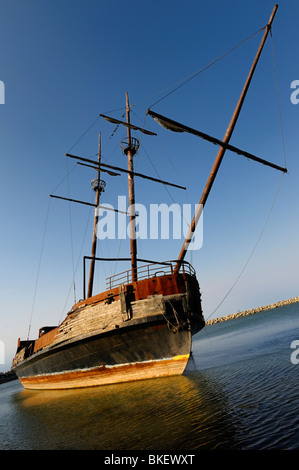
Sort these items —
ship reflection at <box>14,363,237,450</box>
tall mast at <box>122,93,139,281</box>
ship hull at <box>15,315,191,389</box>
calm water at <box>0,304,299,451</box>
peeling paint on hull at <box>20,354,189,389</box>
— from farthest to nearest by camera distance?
1. tall mast at <box>122,93,139,281</box>
2. peeling paint on hull at <box>20,354,189,389</box>
3. ship hull at <box>15,315,191,389</box>
4. ship reflection at <box>14,363,237,450</box>
5. calm water at <box>0,304,299,451</box>

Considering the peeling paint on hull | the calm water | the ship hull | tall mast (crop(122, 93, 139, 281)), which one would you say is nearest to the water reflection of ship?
the calm water

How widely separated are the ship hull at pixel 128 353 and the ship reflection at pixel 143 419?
0.59 meters

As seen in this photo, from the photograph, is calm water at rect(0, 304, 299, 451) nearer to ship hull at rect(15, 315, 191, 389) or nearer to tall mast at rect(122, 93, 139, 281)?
ship hull at rect(15, 315, 191, 389)

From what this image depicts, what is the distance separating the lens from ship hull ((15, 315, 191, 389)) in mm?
10398

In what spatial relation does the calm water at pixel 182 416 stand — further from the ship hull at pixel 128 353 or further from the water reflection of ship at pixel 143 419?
the ship hull at pixel 128 353

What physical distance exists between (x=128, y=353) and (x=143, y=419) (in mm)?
4427

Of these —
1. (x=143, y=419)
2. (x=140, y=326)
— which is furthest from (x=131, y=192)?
(x=143, y=419)

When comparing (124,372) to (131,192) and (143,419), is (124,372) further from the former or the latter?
(131,192)

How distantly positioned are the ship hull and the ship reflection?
591mm

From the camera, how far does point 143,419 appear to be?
21.4ft

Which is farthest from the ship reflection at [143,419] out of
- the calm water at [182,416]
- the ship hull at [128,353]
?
the ship hull at [128,353]

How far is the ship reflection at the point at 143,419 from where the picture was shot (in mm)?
5020

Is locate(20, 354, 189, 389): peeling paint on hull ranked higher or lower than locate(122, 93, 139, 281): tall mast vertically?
lower
